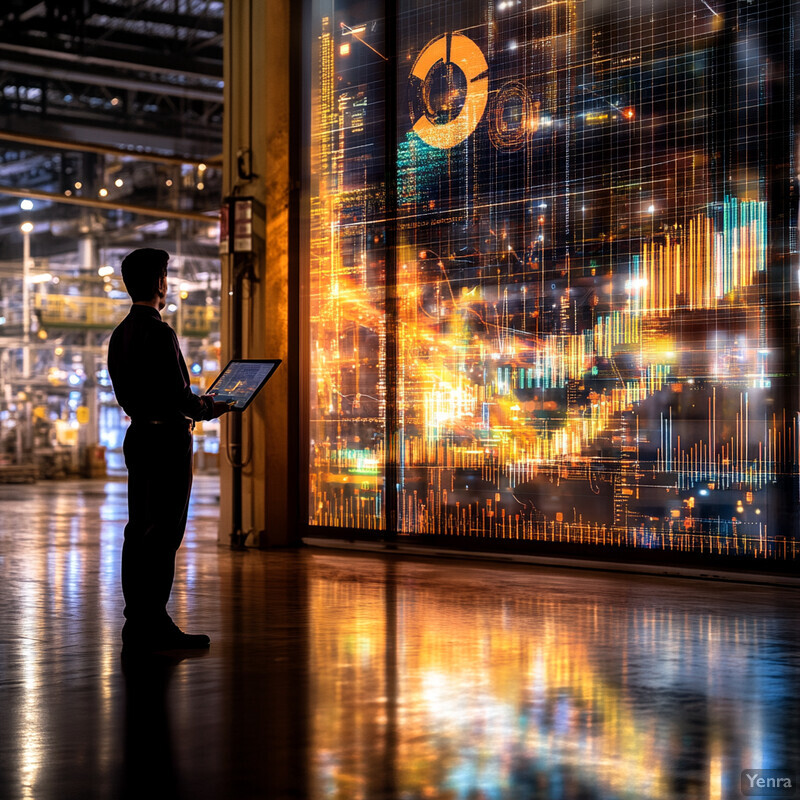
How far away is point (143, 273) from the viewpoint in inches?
204

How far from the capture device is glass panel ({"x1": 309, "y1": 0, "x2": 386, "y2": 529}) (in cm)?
916

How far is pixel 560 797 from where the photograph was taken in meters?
2.93

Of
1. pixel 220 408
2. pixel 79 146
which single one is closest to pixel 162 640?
pixel 220 408

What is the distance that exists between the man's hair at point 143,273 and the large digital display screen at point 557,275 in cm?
362

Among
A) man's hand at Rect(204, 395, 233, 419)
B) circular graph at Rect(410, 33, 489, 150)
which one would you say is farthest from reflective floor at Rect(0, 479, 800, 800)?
circular graph at Rect(410, 33, 489, 150)

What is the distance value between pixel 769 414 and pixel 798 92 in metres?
2.02

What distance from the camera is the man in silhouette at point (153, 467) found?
504 centimetres

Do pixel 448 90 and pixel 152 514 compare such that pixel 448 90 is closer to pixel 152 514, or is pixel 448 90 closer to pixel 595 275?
pixel 595 275

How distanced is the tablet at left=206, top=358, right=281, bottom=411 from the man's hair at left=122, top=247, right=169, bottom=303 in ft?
2.00

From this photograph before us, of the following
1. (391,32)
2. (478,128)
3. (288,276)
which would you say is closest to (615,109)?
(478,128)

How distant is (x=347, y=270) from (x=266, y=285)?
707 mm

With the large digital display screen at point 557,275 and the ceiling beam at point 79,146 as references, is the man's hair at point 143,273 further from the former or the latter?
the ceiling beam at point 79,146

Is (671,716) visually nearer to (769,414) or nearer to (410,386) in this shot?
(769,414)

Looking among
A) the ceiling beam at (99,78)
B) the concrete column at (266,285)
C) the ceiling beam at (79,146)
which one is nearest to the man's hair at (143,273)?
the concrete column at (266,285)
